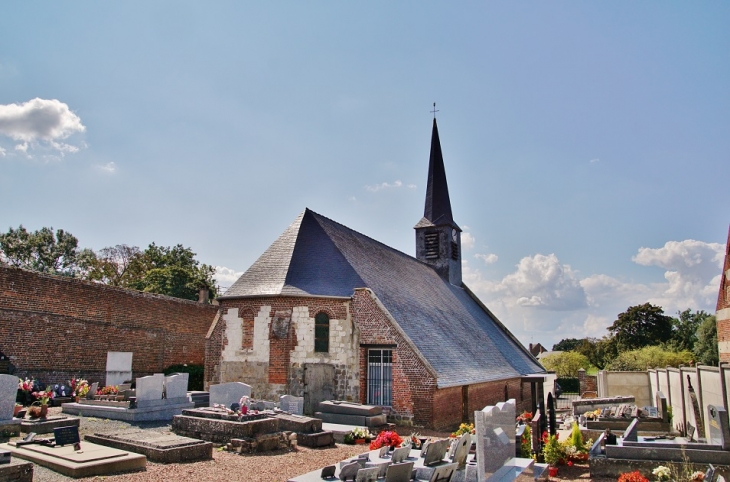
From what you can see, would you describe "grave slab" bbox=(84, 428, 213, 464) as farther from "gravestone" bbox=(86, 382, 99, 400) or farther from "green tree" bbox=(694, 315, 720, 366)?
"green tree" bbox=(694, 315, 720, 366)

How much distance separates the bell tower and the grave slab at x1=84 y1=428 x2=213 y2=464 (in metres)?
23.3

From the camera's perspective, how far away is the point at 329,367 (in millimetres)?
17672

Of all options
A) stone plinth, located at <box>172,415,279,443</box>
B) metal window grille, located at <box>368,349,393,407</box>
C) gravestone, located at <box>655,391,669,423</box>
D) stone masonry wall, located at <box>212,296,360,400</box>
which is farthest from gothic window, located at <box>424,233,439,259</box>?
stone plinth, located at <box>172,415,279,443</box>

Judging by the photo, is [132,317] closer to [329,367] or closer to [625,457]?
[329,367]

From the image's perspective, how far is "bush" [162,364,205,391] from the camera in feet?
79.9

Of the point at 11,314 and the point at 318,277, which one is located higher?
the point at 318,277

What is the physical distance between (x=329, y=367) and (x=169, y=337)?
10.9m

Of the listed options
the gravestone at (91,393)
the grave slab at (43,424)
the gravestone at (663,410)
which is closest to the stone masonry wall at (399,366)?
the gravestone at (663,410)

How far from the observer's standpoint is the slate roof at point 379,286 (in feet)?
60.6

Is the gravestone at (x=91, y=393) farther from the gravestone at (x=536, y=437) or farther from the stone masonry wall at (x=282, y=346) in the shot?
the gravestone at (x=536, y=437)

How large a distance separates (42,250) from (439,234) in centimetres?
3571

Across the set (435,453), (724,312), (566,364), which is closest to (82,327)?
(435,453)

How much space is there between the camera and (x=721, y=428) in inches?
388

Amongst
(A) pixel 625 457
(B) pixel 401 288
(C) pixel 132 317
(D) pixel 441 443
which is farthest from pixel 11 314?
(A) pixel 625 457
